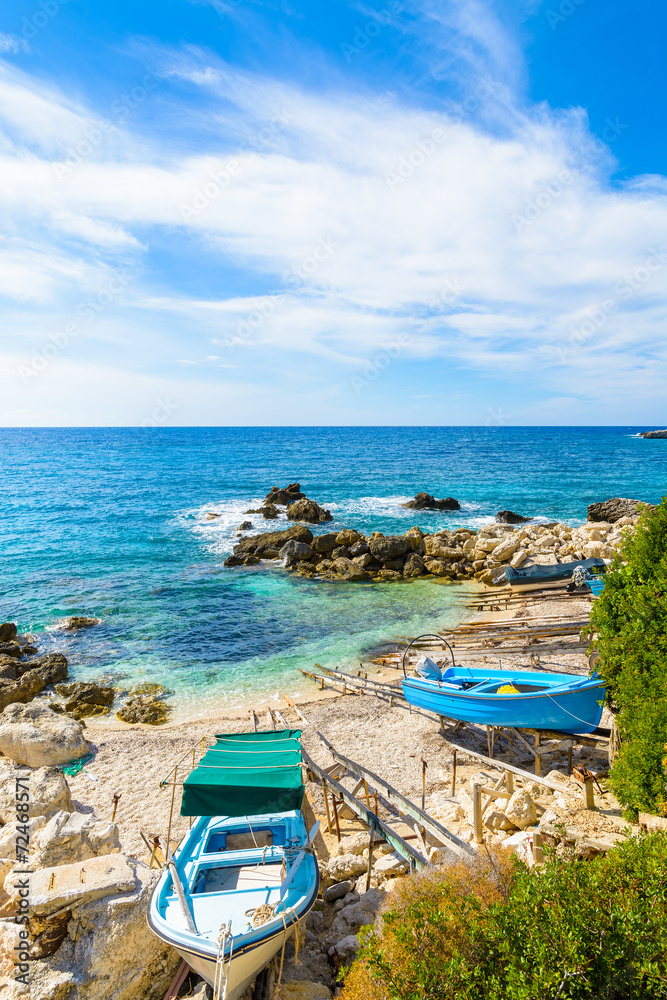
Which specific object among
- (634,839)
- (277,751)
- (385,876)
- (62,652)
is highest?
(634,839)

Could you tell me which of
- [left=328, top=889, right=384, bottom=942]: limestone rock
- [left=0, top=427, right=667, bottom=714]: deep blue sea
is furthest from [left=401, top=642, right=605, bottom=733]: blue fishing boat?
[left=0, top=427, right=667, bottom=714]: deep blue sea

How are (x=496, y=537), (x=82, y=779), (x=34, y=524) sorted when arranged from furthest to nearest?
(x=34, y=524) < (x=496, y=537) < (x=82, y=779)

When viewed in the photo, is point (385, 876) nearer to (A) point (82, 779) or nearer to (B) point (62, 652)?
(A) point (82, 779)

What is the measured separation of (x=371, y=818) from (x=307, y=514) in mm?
36015

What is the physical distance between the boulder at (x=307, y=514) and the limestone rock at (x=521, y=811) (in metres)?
36.0

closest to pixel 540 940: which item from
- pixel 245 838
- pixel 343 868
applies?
pixel 343 868

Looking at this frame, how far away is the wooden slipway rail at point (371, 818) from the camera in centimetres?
851

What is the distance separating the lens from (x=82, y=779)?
13500 mm

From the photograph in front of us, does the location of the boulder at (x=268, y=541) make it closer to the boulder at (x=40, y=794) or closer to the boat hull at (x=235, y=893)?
the boulder at (x=40, y=794)

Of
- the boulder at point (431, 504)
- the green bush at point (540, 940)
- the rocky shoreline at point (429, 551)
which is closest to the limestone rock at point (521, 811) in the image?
the green bush at point (540, 940)

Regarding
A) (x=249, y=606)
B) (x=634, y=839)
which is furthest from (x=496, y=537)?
(x=634, y=839)

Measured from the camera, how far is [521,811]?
9414 millimetres

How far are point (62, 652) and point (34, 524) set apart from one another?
29282 mm

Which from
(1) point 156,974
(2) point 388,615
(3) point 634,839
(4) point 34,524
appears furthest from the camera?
(4) point 34,524
